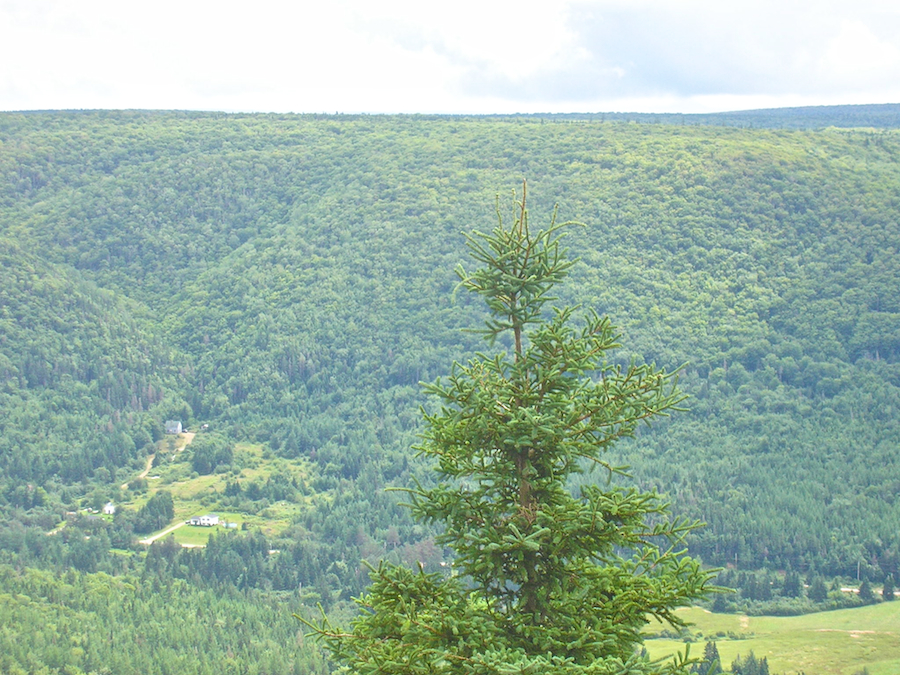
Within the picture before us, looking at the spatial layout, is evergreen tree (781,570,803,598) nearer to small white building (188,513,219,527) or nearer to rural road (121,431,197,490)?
small white building (188,513,219,527)

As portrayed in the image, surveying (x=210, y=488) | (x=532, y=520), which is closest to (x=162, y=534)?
(x=210, y=488)

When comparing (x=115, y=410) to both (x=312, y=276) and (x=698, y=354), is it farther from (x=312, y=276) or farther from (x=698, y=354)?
(x=698, y=354)

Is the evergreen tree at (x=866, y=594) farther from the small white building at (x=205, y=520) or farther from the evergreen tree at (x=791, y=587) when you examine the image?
the small white building at (x=205, y=520)

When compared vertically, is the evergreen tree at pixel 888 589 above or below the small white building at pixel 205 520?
above

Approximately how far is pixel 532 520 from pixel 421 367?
5784 inches

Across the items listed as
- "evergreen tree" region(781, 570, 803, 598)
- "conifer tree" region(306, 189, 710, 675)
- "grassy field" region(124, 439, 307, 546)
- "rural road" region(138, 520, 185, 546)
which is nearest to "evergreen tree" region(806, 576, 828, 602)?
"evergreen tree" region(781, 570, 803, 598)

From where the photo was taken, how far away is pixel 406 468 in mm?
141500

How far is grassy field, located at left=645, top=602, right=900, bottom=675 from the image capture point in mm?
77938

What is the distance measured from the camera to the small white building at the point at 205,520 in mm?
119250

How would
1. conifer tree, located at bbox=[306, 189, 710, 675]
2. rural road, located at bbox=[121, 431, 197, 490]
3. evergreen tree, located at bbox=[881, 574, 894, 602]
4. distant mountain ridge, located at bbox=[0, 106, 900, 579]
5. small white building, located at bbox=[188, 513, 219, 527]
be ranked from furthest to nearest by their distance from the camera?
rural road, located at bbox=[121, 431, 197, 490] → distant mountain ridge, located at bbox=[0, 106, 900, 579] → small white building, located at bbox=[188, 513, 219, 527] → evergreen tree, located at bbox=[881, 574, 894, 602] → conifer tree, located at bbox=[306, 189, 710, 675]

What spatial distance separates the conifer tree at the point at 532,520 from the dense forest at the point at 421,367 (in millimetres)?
70540

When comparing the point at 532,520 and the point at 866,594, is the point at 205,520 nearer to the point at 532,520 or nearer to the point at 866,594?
the point at 866,594

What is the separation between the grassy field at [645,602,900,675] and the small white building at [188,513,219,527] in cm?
5314

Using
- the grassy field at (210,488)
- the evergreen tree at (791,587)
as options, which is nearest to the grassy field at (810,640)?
the evergreen tree at (791,587)
